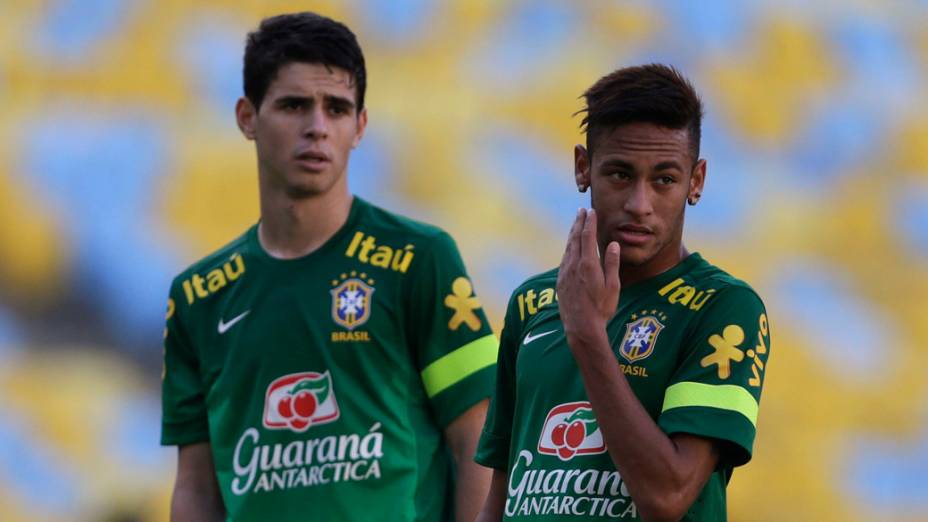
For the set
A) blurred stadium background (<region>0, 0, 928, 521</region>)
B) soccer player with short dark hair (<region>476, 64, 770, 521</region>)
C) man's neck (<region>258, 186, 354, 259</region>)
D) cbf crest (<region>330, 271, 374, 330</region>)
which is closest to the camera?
soccer player with short dark hair (<region>476, 64, 770, 521</region>)

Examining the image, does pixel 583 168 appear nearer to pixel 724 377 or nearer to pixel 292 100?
pixel 724 377

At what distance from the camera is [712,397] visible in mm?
3020

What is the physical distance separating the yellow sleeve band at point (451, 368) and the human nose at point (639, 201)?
4.24ft

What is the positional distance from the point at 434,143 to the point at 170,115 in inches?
46.4

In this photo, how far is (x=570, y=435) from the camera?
126 inches

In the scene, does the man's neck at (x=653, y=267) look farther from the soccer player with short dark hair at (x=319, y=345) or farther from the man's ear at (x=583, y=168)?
the soccer player with short dark hair at (x=319, y=345)

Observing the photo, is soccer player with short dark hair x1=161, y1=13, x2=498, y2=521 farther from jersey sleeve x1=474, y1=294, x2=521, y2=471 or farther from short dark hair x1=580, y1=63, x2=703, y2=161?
short dark hair x1=580, y1=63, x2=703, y2=161

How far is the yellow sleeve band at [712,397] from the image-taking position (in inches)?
119

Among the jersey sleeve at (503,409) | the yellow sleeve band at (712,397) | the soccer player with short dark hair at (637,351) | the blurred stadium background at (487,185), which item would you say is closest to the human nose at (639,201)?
the soccer player with short dark hair at (637,351)

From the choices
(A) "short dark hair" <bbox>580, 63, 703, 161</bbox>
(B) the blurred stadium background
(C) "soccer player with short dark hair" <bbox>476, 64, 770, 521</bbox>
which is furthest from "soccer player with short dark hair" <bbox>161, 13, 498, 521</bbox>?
(B) the blurred stadium background

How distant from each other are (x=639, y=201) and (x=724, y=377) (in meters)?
0.38

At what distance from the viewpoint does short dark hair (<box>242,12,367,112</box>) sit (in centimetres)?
455

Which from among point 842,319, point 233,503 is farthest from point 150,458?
point 842,319

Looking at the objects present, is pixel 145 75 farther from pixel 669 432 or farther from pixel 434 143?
pixel 669 432
